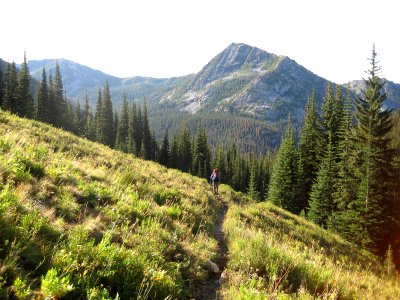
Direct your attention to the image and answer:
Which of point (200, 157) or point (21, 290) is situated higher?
point (21, 290)

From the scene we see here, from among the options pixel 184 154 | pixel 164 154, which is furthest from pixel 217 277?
pixel 184 154

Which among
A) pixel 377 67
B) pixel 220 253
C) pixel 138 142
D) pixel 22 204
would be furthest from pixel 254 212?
pixel 138 142

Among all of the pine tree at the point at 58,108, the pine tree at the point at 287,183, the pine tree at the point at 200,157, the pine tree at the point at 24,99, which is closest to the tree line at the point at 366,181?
the pine tree at the point at 287,183

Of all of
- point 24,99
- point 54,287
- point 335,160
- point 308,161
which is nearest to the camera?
point 54,287

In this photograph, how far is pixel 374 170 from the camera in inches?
1086

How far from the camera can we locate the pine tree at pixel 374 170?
27.0m

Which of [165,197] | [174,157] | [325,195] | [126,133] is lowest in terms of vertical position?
[174,157]

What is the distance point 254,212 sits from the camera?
1759 centimetres

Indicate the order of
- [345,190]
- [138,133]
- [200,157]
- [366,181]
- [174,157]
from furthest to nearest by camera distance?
[138,133], [174,157], [200,157], [345,190], [366,181]

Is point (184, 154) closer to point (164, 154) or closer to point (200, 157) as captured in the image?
point (164, 154)

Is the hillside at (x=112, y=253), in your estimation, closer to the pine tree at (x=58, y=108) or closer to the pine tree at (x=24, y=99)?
the pine tree at (x=24, y=99)

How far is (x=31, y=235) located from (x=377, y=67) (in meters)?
33.5

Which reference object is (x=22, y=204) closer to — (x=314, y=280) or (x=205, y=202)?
(x=314, y=280)

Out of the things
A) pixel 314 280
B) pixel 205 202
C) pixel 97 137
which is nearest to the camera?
pixel 314 280
